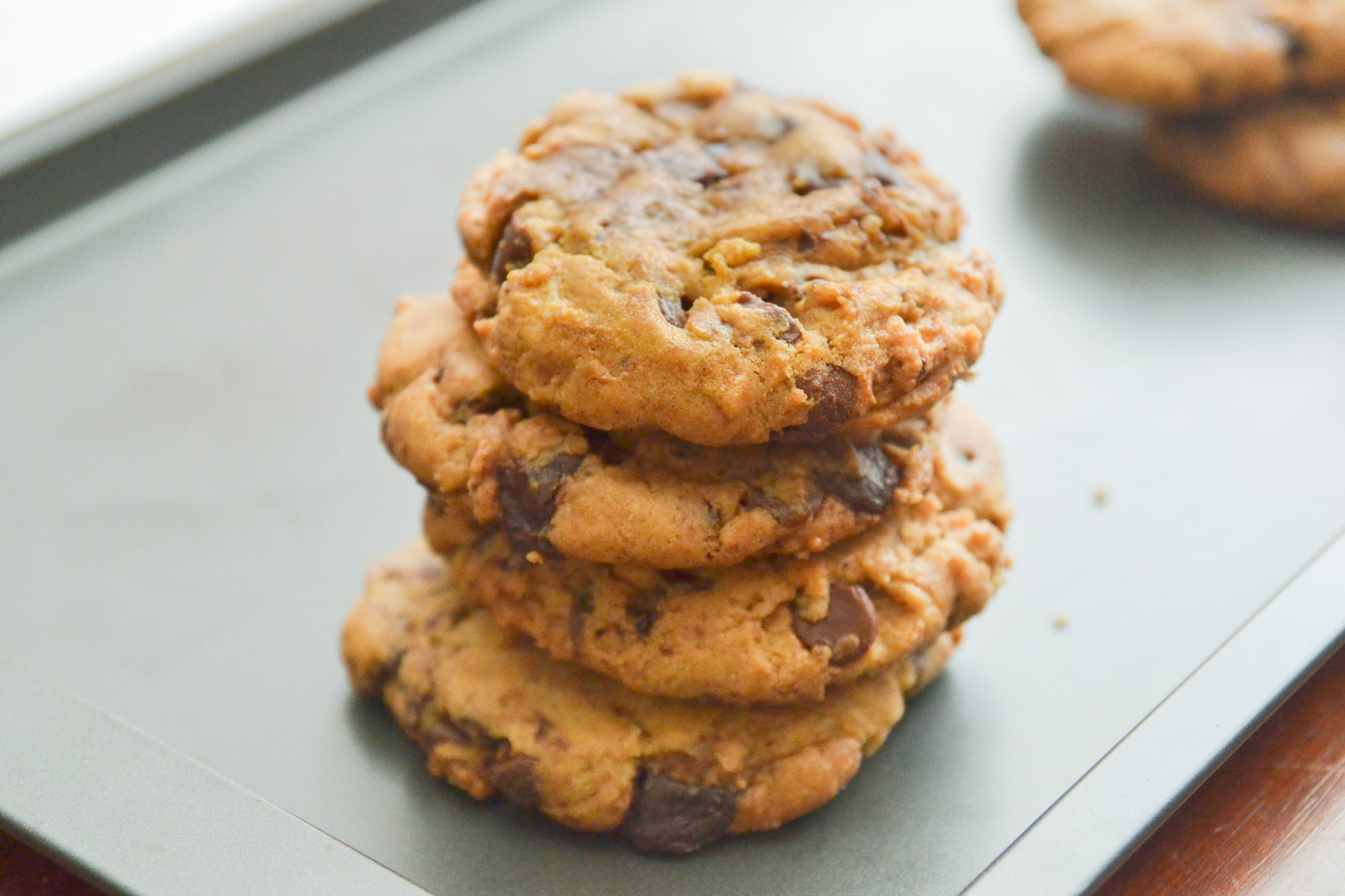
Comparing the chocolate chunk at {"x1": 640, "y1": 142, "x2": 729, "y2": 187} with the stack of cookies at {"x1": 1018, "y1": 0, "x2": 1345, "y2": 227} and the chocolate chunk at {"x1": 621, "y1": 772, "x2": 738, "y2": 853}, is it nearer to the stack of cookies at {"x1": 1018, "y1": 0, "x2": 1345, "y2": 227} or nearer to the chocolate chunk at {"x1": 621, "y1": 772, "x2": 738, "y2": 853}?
the chocolate chunk at {"x1": 621, "y1": 772, "x2": 738, "y2": 853}

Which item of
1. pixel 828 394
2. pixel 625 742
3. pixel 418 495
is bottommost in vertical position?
pixel 418 495

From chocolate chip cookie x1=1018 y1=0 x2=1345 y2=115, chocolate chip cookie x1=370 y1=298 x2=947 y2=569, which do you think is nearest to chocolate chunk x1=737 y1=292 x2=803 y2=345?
chocolate chip cookie x1=370 y1=298 x2=947 y2=569

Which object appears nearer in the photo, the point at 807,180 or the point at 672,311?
the point at 672,311


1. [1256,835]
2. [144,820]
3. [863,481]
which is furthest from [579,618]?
[1256,835]

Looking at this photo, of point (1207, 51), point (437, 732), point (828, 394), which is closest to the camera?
point (828, 394)

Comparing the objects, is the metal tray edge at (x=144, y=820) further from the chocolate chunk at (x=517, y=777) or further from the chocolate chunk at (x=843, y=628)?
the chocolate chunk at (x=843, y=628)

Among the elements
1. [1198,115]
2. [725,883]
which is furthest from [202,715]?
[1198,115]

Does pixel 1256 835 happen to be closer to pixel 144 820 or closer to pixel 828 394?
pixel 828 394

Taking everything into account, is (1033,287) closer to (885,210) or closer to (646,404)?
(885,210)
